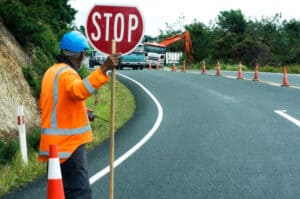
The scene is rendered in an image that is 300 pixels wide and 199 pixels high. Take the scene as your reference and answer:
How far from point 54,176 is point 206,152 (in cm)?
670

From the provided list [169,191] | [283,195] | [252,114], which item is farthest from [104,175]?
[252,114]

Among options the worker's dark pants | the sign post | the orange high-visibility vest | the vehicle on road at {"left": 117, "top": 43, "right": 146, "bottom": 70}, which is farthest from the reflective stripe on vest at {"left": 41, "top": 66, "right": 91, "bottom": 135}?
the vehicle on road at {"left": 117, "top": 43, "right": 146, "bottom": 70}

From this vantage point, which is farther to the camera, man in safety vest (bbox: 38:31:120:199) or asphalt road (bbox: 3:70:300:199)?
asphalt road (bbox: 3:70:300:199)

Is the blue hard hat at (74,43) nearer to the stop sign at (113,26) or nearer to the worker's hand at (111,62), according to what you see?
the worker's hand at (111,62)

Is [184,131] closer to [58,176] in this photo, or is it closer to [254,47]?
[58,176]

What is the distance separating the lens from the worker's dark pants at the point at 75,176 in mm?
5551

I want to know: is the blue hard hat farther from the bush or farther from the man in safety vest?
the bush

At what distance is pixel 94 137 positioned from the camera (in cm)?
1381

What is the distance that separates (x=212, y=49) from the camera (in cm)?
7650

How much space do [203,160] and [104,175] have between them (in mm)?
2037

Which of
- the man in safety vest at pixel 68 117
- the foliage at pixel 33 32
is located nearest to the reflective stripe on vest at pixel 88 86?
the man in safety vest at pixel 68 117

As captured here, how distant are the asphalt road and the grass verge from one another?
0.29 m

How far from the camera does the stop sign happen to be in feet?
21.2

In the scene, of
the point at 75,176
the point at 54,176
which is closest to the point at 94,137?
the point at 75,176
